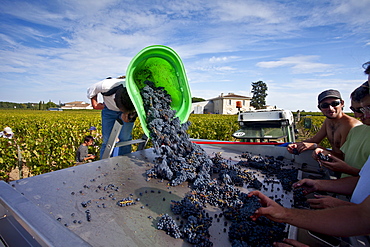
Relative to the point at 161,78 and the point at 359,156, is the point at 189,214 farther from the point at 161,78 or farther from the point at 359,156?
the point at 161,78

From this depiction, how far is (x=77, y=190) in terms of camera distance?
6.36 ft

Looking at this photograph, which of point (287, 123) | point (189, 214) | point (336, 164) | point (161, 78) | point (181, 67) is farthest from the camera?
point (287, 123)

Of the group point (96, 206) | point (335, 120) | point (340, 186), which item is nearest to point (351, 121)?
point (335, 120)

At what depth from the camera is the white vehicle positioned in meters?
4.19

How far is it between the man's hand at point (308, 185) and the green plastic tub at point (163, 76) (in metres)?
1.89

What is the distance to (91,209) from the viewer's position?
1642 mm

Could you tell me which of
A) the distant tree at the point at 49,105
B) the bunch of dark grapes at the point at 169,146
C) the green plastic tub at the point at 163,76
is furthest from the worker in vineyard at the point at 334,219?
the distant tree at the point at 49,105

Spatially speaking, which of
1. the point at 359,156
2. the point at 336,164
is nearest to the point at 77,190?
the point at 336,164

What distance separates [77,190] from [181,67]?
216cm

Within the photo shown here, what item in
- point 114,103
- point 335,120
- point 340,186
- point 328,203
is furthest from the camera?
point 114,103

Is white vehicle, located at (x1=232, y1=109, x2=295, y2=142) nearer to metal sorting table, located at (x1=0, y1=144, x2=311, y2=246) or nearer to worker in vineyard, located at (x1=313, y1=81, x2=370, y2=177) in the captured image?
worker in vineyard, located at (x1=313, y1=81, x2=370, y2=177)

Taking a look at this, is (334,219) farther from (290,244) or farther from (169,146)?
(169,146)

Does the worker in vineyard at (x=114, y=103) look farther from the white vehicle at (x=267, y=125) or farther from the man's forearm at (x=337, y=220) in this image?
the man's forearm at (x=337, y=220)

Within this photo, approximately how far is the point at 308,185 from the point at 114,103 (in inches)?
117
